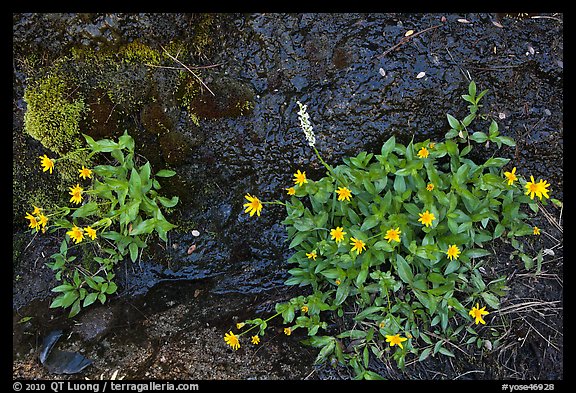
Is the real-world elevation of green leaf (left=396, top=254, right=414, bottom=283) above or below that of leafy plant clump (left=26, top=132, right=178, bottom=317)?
below

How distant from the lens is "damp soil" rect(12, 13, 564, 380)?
3.10m

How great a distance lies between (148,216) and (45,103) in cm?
105

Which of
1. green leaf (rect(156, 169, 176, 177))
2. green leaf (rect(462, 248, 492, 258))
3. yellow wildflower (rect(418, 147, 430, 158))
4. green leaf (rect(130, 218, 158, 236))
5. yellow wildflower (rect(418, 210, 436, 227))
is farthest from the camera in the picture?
green leaf (rect(156, 169, 176, 177))

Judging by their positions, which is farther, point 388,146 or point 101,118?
point 101,118

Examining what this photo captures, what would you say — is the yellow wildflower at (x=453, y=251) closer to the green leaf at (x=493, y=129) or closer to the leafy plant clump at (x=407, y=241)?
the leafy plant clump at (x=407, y=241)

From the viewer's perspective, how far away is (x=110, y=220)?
3059 mm

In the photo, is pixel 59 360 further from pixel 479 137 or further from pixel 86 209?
pixel 479 137

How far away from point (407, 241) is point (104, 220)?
6.40 ft

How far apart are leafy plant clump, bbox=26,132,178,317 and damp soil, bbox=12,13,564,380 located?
0.24 metres

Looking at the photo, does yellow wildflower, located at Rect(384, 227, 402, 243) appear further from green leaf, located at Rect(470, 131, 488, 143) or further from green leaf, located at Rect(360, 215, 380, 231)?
green leaf, located at Rect(470, 131, 488, 143)

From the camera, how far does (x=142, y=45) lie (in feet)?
10.4

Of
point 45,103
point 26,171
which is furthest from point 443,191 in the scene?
point 26,171

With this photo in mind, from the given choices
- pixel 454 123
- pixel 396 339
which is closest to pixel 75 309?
pixel 396 339

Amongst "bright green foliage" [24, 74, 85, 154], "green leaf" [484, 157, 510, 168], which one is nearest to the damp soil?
"bright green foliage" [24, 74, 85, 154]
